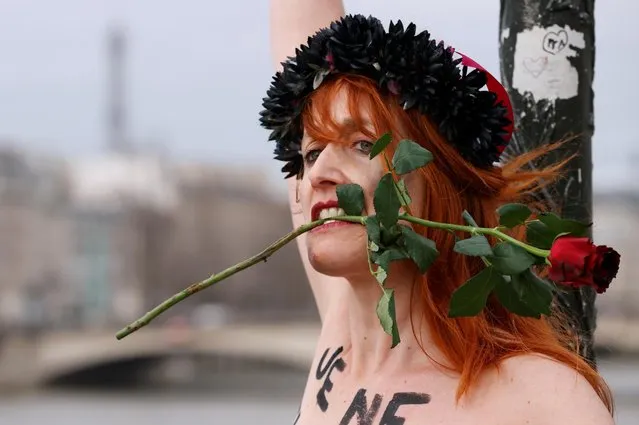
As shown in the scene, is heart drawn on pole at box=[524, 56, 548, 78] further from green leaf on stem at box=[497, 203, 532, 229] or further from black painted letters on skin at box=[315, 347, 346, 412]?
green leaf on stem at box=[497, 203, 532, 229]

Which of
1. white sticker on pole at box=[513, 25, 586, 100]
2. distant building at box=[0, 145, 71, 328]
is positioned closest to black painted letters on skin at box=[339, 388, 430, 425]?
white sticker on pole at box=[513, 25, 586, 100]

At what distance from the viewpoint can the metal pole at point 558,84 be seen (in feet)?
9.82

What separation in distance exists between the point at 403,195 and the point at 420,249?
9 centimetres

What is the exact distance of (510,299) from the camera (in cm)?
217

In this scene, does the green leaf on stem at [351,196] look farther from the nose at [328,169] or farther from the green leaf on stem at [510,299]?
the green leaf on stem at [510,299]

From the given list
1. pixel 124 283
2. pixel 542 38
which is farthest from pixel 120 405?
pixel 542 38

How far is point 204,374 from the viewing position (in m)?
59.5

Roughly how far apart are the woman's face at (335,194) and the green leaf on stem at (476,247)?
289mm

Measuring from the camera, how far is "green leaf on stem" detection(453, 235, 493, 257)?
7.05 ft

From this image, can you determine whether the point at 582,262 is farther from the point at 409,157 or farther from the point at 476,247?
the point at 409,157

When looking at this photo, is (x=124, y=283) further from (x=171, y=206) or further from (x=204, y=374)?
(x=204, y=374)

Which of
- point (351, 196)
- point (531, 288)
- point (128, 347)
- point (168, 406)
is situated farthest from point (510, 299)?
point (128, 347)

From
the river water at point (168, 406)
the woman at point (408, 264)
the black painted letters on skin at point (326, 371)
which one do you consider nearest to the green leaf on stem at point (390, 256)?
the woman at point (408, 264)

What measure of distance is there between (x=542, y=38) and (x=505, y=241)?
39.7 inches
